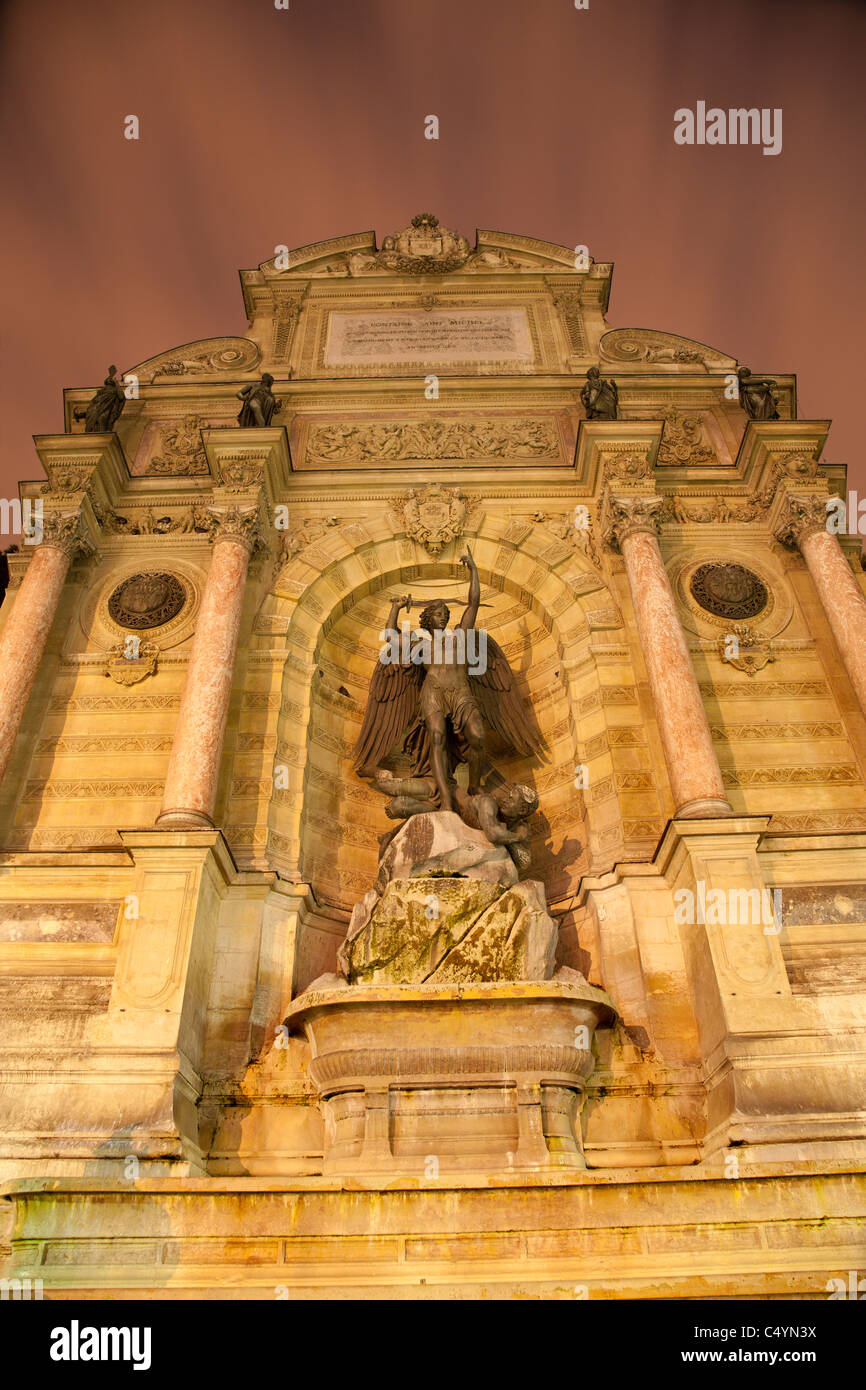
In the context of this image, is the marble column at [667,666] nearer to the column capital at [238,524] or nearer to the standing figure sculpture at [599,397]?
the standing figure sculpture at [599,397]

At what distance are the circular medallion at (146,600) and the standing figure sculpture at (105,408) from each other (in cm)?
245

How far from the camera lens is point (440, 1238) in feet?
17.6

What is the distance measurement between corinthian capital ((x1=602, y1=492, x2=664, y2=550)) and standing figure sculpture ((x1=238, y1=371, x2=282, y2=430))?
191 inches

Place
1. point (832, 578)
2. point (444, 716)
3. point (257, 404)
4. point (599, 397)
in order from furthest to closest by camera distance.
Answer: point (599, 397)
point (257, 404)
point (832, 578)
point (444, 716)

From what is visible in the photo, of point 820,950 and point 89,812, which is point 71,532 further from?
point 820,950

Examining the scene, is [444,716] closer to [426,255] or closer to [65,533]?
[65,533]

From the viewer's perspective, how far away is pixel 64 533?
1126cm

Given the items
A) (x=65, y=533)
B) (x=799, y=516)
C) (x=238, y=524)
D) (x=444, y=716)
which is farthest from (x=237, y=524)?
(x=799, y=516)

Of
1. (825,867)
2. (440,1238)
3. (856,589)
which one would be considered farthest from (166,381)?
(440,1238)

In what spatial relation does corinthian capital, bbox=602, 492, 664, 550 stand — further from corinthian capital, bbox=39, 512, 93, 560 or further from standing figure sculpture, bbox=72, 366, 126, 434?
standing figure sculpture, bbox=72, 366, 126, 434

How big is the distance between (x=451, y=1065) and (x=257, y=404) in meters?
9.15

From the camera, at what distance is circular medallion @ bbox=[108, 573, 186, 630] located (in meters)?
11.3

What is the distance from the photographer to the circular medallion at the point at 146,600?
11266mm

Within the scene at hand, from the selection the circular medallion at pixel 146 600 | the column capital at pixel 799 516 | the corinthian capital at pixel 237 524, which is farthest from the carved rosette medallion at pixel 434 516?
the column capital at pixel 799 516
